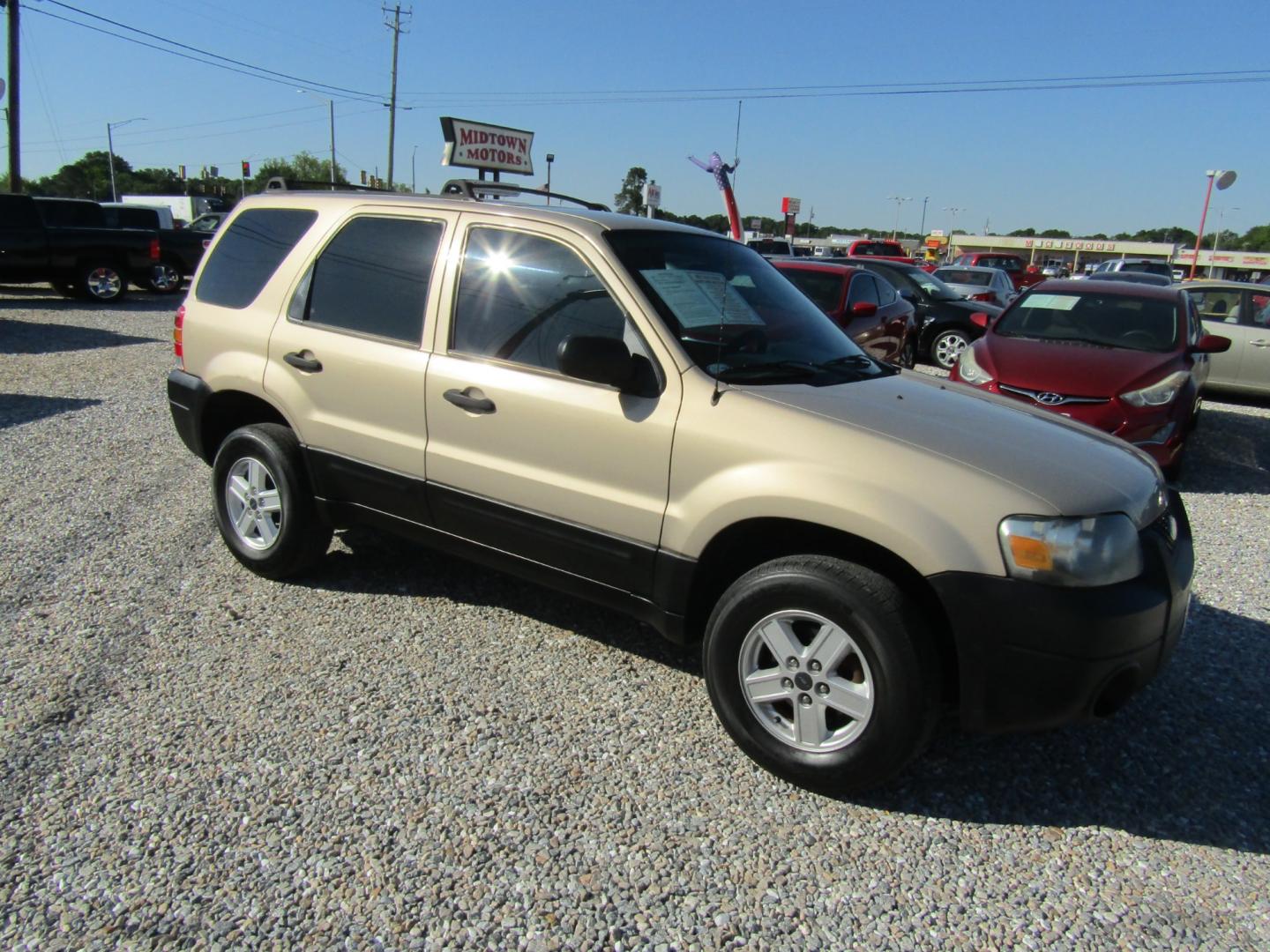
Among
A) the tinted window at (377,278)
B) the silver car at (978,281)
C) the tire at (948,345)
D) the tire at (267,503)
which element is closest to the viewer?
the tinted window at (377,278)

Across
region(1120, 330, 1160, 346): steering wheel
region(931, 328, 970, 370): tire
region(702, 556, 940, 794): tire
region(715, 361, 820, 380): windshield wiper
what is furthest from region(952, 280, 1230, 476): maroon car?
region(931, 328, 970, 370): tire

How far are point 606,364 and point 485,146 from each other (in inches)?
733

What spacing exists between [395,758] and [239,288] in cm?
260

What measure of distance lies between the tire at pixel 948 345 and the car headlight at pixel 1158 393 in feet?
21.5

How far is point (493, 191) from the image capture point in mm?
4559

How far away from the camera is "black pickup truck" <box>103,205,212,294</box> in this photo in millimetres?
18391

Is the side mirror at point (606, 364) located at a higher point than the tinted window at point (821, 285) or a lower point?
lower

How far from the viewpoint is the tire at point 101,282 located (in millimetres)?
16656

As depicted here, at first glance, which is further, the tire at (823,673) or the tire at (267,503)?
the tire at (267,503)

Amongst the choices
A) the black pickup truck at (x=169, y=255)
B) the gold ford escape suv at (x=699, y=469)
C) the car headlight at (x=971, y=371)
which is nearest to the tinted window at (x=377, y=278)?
the gold ford escape suv at (x=699, y=469)

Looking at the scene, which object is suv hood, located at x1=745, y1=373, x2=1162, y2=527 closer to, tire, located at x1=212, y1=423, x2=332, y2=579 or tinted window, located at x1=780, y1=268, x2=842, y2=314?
tire, located at x1=212, y1=423, x2=332, y2=579

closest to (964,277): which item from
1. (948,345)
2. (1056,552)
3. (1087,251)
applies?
(948,345)

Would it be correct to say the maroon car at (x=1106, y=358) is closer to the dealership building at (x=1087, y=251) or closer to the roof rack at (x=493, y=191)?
the roof rack at (x=493, y=191)

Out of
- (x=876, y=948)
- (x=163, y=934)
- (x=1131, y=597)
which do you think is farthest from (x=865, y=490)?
(x=163, y=934)
